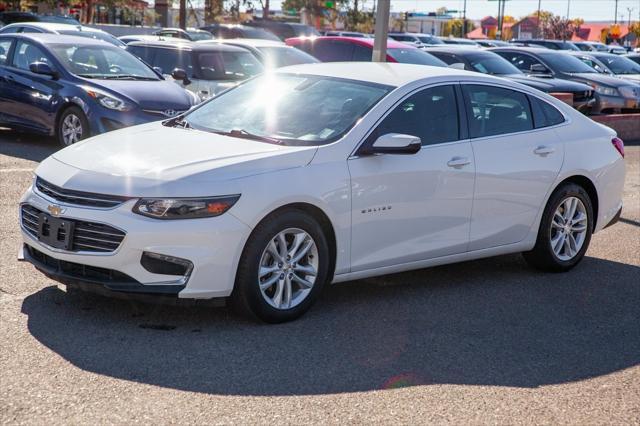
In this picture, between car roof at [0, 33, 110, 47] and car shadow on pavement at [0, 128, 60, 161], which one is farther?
car roof at [0, 33, 110, 47]

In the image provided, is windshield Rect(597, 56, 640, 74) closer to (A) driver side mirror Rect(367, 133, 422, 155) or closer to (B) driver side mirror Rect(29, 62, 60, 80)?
(B) driver side mirror Rect(29, 62, 60, 80)

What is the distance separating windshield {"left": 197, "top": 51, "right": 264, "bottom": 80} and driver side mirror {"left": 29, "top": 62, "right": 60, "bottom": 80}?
2816 millimetres

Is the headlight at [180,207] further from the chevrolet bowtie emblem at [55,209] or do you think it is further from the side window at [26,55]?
the side window at [26,55]

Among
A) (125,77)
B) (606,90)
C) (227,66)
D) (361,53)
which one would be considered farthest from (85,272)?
(606,90)

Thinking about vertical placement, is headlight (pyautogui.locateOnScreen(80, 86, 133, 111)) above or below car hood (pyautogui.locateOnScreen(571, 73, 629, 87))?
below

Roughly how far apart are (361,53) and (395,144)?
1248 cm

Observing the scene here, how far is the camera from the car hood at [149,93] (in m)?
12.4

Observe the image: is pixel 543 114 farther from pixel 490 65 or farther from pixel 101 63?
pixel 490 65

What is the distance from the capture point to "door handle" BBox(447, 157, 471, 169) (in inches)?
272

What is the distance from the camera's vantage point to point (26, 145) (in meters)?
13.3

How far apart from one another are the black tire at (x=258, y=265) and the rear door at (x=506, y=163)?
58.6 inches

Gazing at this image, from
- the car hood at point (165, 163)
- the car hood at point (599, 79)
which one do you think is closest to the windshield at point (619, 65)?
the car hood at point (599, 79)

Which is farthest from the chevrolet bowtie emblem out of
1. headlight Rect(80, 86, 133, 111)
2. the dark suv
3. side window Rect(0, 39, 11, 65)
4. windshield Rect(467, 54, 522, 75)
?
windshield Rect(467, 54, 522, 75)

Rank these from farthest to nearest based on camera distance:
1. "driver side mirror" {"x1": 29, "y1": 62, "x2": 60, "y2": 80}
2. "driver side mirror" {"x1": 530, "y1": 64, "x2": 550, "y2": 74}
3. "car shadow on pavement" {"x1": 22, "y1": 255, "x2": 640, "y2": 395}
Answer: "driver side mirror" {"x1": 530, "y1": 64, "x2": 550, "y2": 74} → "driver side mirror" {"x1": 29, "y1": 62, "x2": 60, "y2": 80} → "car shadow on pavement" {"x1": 22, "y1": 255, "x2": 640, "y2": 395}
